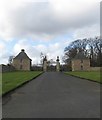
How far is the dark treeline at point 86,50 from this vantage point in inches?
4887

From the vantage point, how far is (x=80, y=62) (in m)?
131

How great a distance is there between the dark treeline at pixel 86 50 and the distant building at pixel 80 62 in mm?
2447

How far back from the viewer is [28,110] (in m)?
9.78

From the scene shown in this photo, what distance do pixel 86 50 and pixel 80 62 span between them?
20.2 ft

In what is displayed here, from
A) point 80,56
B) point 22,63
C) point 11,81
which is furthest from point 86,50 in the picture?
point 11,81

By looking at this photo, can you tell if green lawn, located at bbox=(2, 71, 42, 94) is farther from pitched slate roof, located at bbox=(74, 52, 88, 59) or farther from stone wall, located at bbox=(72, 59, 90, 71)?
stone wall, located at bbox=(72, 59, 90, 71)

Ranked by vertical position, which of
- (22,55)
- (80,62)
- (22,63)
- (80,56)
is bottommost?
(22,63)

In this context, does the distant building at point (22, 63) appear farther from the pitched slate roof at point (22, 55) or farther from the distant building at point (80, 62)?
the distant building at point (80, 62)

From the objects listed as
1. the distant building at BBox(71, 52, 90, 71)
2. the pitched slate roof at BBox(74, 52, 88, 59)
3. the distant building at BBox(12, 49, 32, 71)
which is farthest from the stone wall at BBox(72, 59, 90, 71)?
the distant building at BBox(12, 49, 32, 71)

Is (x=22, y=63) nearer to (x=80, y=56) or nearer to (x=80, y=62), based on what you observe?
(x=80, y=62)

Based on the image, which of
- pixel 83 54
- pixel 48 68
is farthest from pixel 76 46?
pixel 48 68

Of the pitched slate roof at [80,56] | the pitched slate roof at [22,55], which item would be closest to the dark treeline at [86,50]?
the pitched slate roof at [80,56]

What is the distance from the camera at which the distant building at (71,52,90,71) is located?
A: 12821 cm

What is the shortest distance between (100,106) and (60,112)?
1943mm
